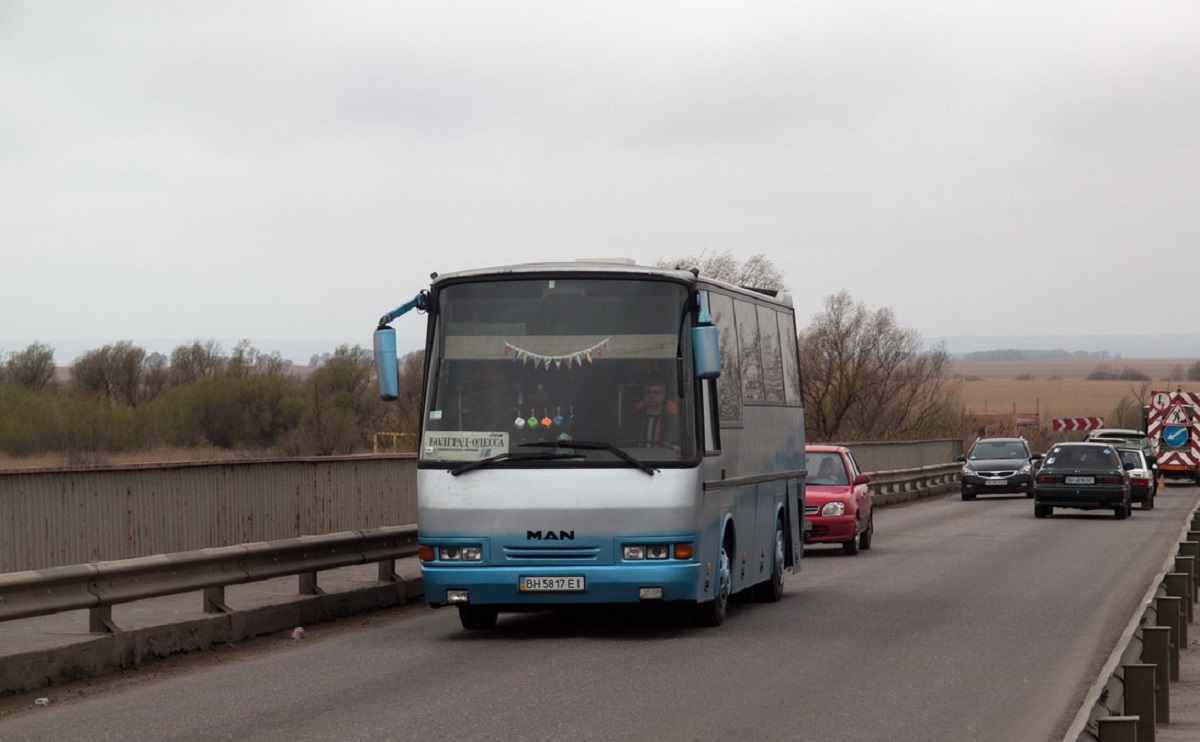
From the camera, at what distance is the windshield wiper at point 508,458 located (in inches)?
554

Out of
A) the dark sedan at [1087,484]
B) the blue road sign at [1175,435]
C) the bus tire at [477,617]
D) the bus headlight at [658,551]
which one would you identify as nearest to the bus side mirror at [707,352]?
the bus headlight at [658,551]

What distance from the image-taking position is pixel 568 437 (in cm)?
1414

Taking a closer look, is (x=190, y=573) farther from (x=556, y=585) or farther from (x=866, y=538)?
(x=866, y=538)

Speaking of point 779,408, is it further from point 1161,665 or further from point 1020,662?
point 1161,665

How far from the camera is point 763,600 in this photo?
1802 centimetres

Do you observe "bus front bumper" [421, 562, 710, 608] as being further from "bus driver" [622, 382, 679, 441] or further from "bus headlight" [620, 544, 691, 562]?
"bus driver" [622, 382, 679, 441]

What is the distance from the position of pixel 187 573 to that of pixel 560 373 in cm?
331

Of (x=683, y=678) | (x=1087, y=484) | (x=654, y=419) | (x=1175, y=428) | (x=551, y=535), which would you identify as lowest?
(x=683, y=678)

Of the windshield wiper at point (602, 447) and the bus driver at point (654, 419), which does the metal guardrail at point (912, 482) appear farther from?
the windshield wiper at point (602, 447)

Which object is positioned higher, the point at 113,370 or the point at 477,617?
the point at 113,370

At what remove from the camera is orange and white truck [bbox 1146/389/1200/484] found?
5091cm

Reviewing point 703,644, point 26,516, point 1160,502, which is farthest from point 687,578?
point 1160,502

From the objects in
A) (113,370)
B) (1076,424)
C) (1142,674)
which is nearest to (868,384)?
(1076,424)

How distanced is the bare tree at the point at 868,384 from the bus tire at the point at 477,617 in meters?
51.8
